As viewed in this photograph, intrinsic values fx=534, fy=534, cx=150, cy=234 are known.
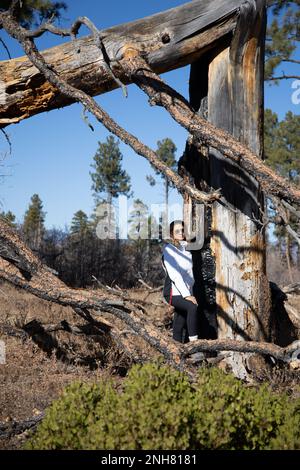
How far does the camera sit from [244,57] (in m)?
5.92

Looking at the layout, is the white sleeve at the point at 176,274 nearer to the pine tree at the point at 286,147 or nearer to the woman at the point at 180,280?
the woman at the point at 180,280

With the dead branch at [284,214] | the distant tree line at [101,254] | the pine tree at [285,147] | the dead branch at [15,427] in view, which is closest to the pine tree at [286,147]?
the pine tree at [285,147]

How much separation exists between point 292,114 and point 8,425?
26.1m

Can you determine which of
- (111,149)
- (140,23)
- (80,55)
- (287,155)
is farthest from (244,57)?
(111,149)

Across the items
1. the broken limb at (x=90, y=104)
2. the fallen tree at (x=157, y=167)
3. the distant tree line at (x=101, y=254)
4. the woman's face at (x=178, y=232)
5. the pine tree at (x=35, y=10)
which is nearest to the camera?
the fallen tree at (x=157, y=167)

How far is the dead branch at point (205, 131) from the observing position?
16.3 ft

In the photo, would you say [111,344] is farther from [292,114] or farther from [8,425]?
[292,114]

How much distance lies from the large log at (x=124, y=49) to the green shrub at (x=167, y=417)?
402 cm

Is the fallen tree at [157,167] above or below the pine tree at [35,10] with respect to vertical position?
below

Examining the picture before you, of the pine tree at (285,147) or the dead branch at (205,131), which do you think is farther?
the pine tree at (285,147)

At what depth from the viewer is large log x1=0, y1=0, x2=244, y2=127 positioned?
19.4ft

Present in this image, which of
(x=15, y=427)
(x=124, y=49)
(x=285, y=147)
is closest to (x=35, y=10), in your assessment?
(x=124, y=49)

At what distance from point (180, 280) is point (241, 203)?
1095mm

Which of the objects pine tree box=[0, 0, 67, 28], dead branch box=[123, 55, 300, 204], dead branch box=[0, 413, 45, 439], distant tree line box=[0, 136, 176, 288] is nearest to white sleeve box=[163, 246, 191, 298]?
dead branch box=[123, 55, 300, 204]
